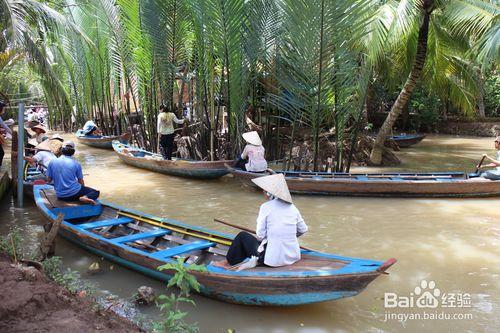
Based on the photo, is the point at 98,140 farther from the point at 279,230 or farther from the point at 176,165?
the point at 279,230

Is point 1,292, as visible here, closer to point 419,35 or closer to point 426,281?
point 426,281

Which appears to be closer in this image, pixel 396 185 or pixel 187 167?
pixel 396 185

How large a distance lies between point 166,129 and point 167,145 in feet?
1.48

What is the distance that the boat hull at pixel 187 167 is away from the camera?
380 inches

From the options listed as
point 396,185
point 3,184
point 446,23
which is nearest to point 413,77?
point 446,23

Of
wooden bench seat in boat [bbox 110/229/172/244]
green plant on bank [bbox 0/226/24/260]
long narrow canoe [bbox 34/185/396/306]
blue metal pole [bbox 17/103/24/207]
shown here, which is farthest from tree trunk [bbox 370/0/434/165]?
green plant on bank [bbox 0/226/24/260]

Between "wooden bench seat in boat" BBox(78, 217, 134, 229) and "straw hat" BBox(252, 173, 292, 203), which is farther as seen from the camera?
"wooden bench seat in boat" BBox(78, 217, 134, 229)

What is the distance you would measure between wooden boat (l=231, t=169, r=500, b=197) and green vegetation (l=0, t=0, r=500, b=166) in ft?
2.95

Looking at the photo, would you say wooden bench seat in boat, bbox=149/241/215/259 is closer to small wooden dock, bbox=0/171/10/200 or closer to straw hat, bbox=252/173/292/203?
straw hat, bbox=252/173/292/203

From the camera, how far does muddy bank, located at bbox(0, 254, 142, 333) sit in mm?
3062

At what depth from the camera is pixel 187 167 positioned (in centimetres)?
1003

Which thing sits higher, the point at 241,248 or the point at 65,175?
the point at 65,175

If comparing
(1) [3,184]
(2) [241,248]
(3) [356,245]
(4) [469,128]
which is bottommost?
(3) [356,245]

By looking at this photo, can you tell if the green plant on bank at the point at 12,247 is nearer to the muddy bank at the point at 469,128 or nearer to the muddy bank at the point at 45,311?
the muddy bank at the point at 45,311
